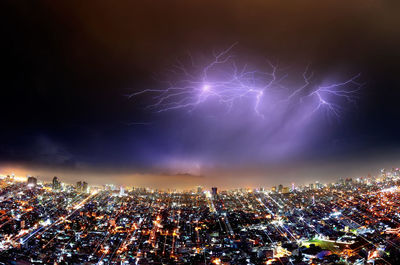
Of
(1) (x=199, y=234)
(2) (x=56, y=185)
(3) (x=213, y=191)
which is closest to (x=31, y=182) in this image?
(2) (x=56, y=185)

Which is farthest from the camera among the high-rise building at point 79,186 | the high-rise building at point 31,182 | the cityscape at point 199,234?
the high-rise building at point 79,186

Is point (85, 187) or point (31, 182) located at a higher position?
point (31, 182)

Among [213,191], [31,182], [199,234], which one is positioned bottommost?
[199,234]

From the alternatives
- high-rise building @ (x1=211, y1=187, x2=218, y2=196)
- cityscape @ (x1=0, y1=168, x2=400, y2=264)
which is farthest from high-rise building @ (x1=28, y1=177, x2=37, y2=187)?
high-rise building @ (x1=211, y1=187, x2=218, y2=196)

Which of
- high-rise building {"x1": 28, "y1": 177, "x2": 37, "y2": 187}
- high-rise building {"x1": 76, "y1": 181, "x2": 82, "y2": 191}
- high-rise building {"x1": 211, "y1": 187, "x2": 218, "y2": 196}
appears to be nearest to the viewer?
high-rise building {"x1": 28, "y1": 177, "x2": 37, "y2": 187}

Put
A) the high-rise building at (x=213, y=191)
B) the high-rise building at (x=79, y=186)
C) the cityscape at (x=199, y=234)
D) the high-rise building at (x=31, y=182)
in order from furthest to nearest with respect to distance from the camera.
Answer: the high-rise building at (x=213, y=191) < the high-rise building at (x=79, y=186) < the high-rise building at (x=31, y=182) < the cityscape at (x=199, y=234)

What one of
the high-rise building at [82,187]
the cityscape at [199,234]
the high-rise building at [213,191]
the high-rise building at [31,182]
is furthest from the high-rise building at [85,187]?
the high-rise building at [213,191]

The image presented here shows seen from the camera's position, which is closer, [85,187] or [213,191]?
[85,187]

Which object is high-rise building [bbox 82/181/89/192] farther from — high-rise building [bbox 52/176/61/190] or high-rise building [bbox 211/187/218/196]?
high-rise building [bbox 211/187/218/196]

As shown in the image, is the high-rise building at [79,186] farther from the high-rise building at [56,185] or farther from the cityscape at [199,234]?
the cityscape at [199,234]

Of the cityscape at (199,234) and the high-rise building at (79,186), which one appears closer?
the cityscape at (199,234)

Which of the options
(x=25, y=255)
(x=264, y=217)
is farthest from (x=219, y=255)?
(x=264, y=217)

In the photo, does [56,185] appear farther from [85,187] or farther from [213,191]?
[213,191]
